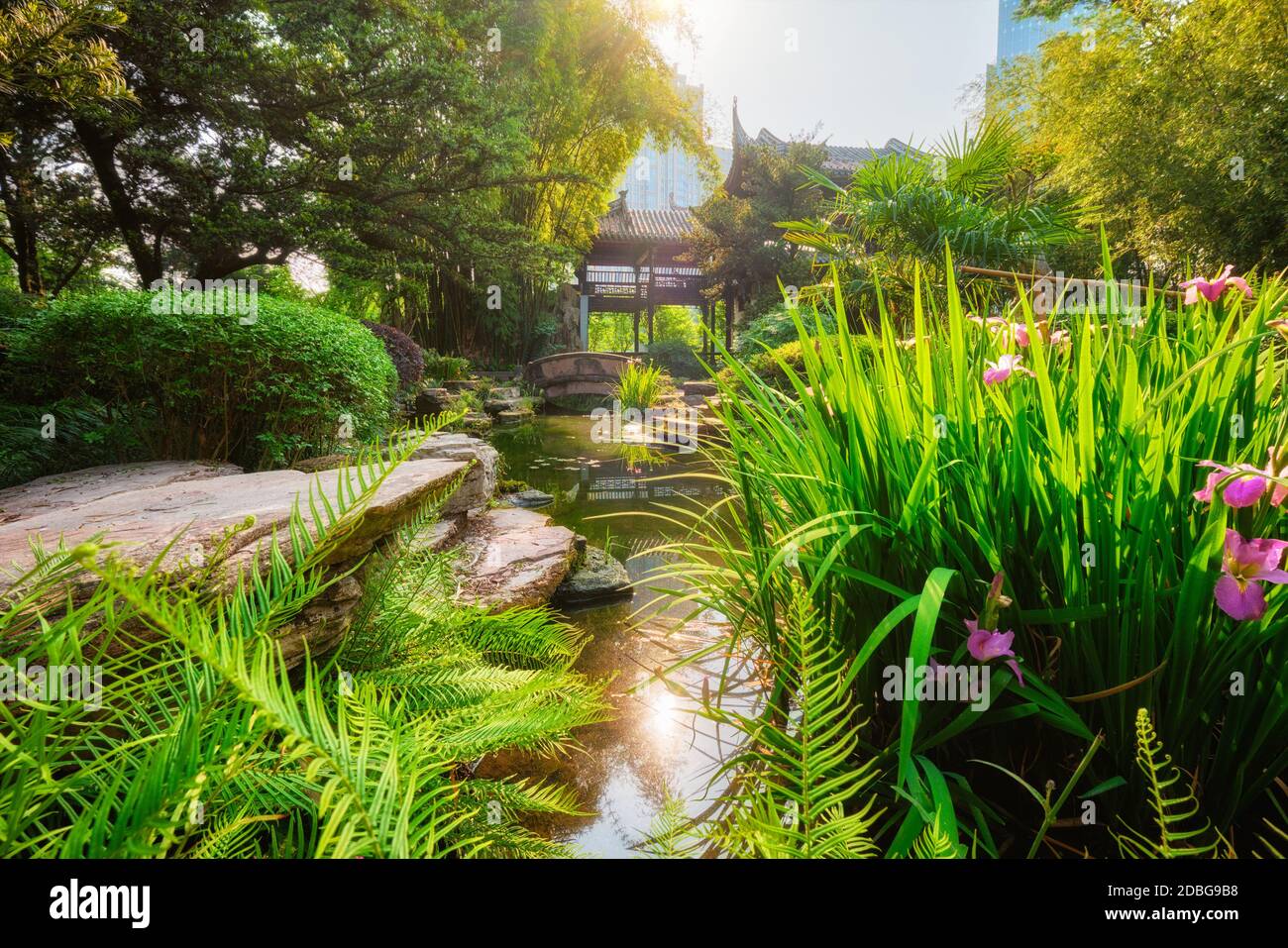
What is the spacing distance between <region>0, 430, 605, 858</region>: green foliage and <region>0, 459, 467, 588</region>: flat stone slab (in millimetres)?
68

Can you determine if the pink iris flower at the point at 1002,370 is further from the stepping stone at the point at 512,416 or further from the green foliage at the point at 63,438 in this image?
the stepping stone at the point at 512,416

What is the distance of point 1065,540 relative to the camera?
0.81 m

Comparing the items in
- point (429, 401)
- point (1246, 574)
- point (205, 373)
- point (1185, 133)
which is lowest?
point (1246, 574)

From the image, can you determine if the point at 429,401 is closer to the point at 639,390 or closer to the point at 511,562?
the point at 639,390

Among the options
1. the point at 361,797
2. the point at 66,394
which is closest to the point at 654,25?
the point at 66,394

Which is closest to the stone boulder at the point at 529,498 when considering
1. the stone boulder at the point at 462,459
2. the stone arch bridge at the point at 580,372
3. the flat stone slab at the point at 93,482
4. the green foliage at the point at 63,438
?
the stone boulder at the point at 462,459

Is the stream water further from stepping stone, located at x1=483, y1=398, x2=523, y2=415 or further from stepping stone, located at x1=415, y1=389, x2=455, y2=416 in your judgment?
stepping stone, located at x1=483, y1=398, x2=523, y2=415

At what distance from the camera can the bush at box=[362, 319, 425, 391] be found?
8.48m

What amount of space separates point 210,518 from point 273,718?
120cm

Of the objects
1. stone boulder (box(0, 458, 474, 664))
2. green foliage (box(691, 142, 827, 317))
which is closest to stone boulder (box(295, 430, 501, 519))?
stone boulder (box(0, 458, 474, 664))

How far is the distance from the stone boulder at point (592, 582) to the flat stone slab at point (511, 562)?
6 cm

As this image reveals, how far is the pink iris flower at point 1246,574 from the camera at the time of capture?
0.64 m

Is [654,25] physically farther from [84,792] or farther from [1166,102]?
[84,792]

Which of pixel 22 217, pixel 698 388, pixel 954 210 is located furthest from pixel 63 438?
pixel 698 388
